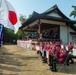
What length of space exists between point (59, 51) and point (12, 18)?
10.7 feet

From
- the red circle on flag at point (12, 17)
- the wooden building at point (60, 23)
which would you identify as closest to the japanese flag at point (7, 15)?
the red circle on flag at point (12, 17)

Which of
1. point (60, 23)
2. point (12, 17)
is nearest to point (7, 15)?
point (12, 17)

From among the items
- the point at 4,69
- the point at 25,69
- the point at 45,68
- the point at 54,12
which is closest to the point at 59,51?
the point at 45,68

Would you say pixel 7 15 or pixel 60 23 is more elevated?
pixel 60 23

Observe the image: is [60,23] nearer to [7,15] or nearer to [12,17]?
[12,17]

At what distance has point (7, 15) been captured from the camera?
384 inches

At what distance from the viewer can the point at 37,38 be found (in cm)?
2127

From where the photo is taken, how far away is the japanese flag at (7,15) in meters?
9.75

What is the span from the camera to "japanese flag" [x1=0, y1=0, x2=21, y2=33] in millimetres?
9746

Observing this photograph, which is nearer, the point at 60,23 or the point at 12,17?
the point at 12,17

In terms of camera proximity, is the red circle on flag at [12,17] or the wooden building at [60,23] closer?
the red circle on flag at [12,17]

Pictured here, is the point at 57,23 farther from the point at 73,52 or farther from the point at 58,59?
the point at 58,59

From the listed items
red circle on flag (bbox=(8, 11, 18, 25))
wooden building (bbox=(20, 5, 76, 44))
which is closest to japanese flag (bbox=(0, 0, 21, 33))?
red circle on flag (bbox=(8, 11, 18, 25))

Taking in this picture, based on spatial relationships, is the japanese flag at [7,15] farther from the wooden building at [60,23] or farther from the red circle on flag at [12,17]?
the wooden building at [60,23]
